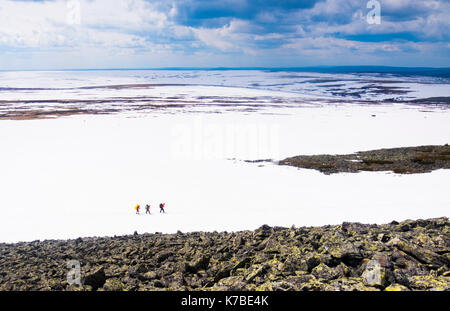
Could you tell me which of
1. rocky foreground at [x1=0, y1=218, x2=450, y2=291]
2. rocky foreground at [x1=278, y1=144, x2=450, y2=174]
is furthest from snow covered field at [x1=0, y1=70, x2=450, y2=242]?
rocky foreground at [x1=0, y1=218, x2=450, y2=291]

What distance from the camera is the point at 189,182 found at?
84.3 ft

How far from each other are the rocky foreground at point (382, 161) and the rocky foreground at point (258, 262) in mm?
18399

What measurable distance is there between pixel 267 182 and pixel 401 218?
1012cm

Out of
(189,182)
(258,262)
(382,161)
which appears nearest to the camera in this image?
(258,262)

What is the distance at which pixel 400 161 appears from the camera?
32.3m

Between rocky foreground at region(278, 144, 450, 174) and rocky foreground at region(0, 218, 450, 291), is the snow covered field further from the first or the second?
rocky foreground at region(0, 218, 450, 291)

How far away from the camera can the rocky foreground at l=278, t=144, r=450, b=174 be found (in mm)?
30005

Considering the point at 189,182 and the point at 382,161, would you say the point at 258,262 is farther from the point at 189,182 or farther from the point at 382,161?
the point at 382,161

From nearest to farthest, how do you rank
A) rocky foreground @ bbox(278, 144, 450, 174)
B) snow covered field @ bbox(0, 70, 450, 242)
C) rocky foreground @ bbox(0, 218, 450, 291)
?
rocky foreground @ bbox(0, 218, 450, 291) → snow covered field @ bbox(0, 70, 450, 242) → rocky foreground @ bbox(278, 144, 450, 174)

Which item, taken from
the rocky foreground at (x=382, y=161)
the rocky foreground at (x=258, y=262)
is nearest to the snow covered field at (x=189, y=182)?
the rocky foreground at (x=382, y=161)

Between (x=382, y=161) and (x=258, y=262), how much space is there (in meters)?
27.2

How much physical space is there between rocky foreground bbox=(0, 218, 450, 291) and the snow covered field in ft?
15.2

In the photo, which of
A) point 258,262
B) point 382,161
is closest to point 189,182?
point 258,262
